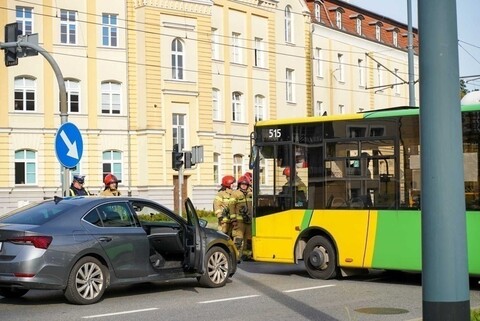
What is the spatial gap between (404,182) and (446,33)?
30.7 ft

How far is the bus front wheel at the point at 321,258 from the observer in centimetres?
1573

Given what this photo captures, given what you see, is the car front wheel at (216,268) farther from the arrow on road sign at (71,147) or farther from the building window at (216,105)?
the building window at (216,105)

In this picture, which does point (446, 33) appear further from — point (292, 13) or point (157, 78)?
point (292, 13)

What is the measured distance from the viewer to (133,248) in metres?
12.9

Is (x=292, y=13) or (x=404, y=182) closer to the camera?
(x=404, y=182)

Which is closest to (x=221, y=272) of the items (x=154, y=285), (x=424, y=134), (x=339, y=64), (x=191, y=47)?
(x=154, y=285)

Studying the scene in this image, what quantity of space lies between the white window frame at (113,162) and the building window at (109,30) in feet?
19.5

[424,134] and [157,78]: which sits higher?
[157,78]

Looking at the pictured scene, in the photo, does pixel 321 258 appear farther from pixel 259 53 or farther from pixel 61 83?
pixel 259 53

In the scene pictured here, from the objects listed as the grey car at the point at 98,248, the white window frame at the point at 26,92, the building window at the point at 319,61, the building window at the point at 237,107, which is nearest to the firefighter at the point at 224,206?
the grey car at the point at 98,248

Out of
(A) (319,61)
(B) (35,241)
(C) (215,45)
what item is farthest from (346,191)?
(A) (319,61)

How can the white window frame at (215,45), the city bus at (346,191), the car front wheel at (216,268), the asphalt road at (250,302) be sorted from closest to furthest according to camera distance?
the asphalt road at (250,302)
the car front wheel at (216,268)
the city bus at (346,191)
the white window frame at (215,45)

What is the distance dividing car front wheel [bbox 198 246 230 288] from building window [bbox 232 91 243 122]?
137 feet

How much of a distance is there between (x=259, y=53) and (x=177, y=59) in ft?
25.1
